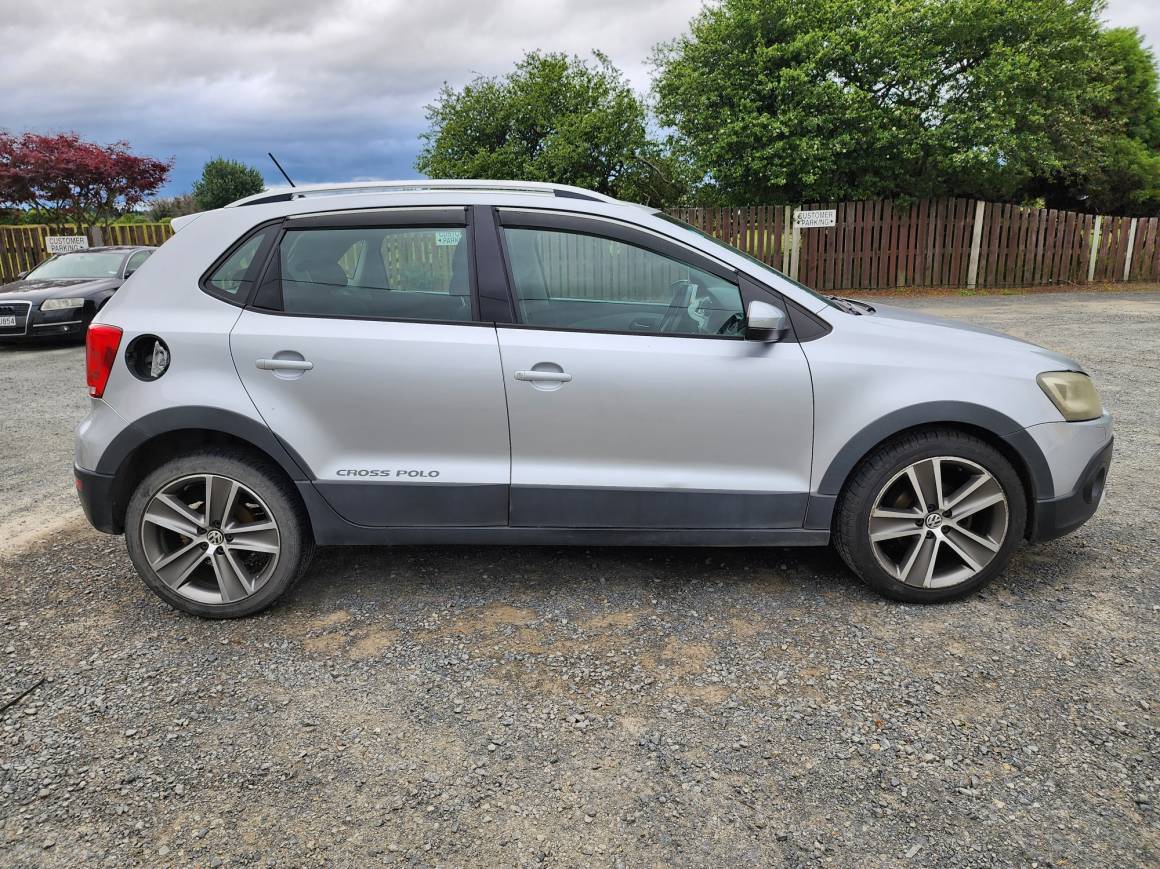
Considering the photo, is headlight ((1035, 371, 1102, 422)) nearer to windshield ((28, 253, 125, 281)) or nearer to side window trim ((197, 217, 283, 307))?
side window trim ((197, 217, 283, 307))

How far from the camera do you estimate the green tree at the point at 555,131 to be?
18.4m

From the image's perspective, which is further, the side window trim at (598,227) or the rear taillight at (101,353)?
the side window trim at (598,227)

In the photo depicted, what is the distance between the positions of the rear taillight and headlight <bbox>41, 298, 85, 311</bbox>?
9584 mm

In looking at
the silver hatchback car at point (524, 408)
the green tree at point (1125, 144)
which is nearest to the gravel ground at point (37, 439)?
the silver hatchback car at point (524, 408)

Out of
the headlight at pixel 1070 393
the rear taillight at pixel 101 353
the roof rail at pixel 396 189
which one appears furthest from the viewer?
the roof rail at pixel 396 189

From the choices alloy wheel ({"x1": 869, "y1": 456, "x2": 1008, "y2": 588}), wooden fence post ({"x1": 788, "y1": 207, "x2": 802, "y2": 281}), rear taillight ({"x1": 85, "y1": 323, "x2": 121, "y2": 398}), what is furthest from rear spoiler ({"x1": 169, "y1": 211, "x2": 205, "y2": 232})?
wooden fence post ({"x1": 788, "y1": 207, "x2": 802, "y2": 281})

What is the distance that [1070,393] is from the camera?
3332 millimetres

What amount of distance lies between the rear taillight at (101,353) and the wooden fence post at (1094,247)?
20.7 m

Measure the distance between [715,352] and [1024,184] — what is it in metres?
24.6

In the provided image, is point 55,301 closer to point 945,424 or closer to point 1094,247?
point 945,424

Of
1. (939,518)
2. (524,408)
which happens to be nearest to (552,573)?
(524,408)

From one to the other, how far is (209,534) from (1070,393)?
143 inches

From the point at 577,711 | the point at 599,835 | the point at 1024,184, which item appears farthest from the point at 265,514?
the point at 1024,184

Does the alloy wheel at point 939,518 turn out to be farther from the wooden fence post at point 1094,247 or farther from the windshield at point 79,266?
the wooden fence post at point 1094,247
